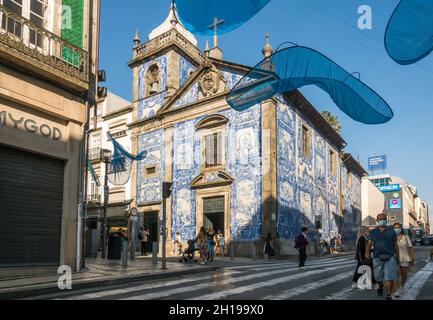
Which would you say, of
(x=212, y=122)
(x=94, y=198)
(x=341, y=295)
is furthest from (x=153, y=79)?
(x=341, y=295)

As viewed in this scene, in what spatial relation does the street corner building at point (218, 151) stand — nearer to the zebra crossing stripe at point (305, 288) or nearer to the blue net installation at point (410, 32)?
the zebra crossing stripe at point (305, 288)

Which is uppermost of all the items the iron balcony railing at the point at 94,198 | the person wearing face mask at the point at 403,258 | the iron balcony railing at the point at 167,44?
the iron balcony railing at the point at 167,44

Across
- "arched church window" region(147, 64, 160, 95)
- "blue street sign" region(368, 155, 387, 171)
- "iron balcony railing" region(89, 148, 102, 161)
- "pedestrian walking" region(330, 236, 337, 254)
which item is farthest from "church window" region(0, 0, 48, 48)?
"blue street sign" region(368, 155, 387, 171)

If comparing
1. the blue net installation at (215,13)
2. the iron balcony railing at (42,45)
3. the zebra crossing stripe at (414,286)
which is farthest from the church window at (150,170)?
the blue net installation at (215,13)

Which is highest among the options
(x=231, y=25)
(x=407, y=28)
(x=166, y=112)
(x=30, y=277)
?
(x=166, y=112)

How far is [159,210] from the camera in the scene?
92.5ft

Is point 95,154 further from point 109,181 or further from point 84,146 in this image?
point 84,146

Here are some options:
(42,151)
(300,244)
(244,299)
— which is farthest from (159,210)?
(244,299)

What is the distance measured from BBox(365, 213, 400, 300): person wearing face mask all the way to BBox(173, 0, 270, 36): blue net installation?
4773mm

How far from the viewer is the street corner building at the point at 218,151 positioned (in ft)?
80.2

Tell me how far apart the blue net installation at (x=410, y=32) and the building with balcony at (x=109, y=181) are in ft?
83.7

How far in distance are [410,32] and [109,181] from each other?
2723 cm
